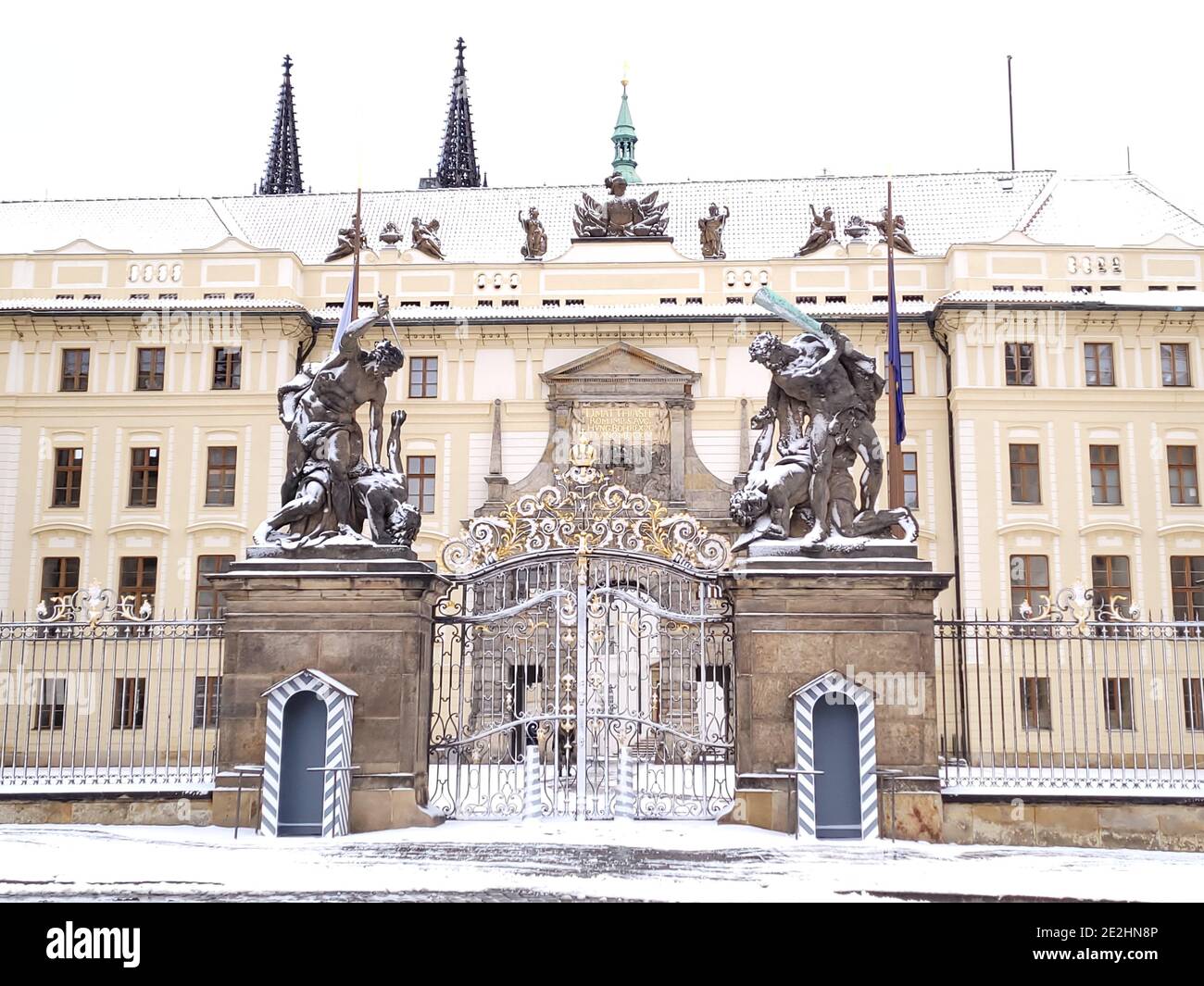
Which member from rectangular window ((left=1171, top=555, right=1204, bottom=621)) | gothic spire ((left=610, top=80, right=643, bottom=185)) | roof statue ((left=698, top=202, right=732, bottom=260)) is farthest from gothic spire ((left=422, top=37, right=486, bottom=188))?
rectangular window ((left=1171, top=555, right=1204, bottom=621))

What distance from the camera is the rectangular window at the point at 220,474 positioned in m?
29.4

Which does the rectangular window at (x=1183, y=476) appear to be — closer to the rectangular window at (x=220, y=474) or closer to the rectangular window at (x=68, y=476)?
the rectangular window at (x=220, y=474)

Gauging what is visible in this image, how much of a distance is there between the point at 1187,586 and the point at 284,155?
131 feet

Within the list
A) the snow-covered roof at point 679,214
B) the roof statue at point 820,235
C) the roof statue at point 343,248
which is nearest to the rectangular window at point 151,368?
the snow-covered roof at point 679,214

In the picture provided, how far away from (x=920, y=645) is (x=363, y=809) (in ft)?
17.2

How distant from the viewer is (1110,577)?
2805 cm

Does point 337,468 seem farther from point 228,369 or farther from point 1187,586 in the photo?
point 1187,586

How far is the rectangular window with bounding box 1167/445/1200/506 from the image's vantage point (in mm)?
28531

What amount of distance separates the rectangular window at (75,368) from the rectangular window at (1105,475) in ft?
74.0

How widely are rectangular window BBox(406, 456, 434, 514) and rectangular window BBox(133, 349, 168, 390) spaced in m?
5.96

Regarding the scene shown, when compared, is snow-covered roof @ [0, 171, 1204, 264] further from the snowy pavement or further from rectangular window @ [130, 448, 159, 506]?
the snowy pavement

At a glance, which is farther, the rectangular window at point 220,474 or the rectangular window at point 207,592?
the rectangular window at point 220,474

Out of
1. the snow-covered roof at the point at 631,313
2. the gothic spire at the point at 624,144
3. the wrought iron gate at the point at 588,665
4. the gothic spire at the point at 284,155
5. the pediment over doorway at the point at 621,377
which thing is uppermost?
the gothic spire at the point at 284,155

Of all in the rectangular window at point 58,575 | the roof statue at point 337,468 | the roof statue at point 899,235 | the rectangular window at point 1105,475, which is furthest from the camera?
the roof statue at point 899,235
